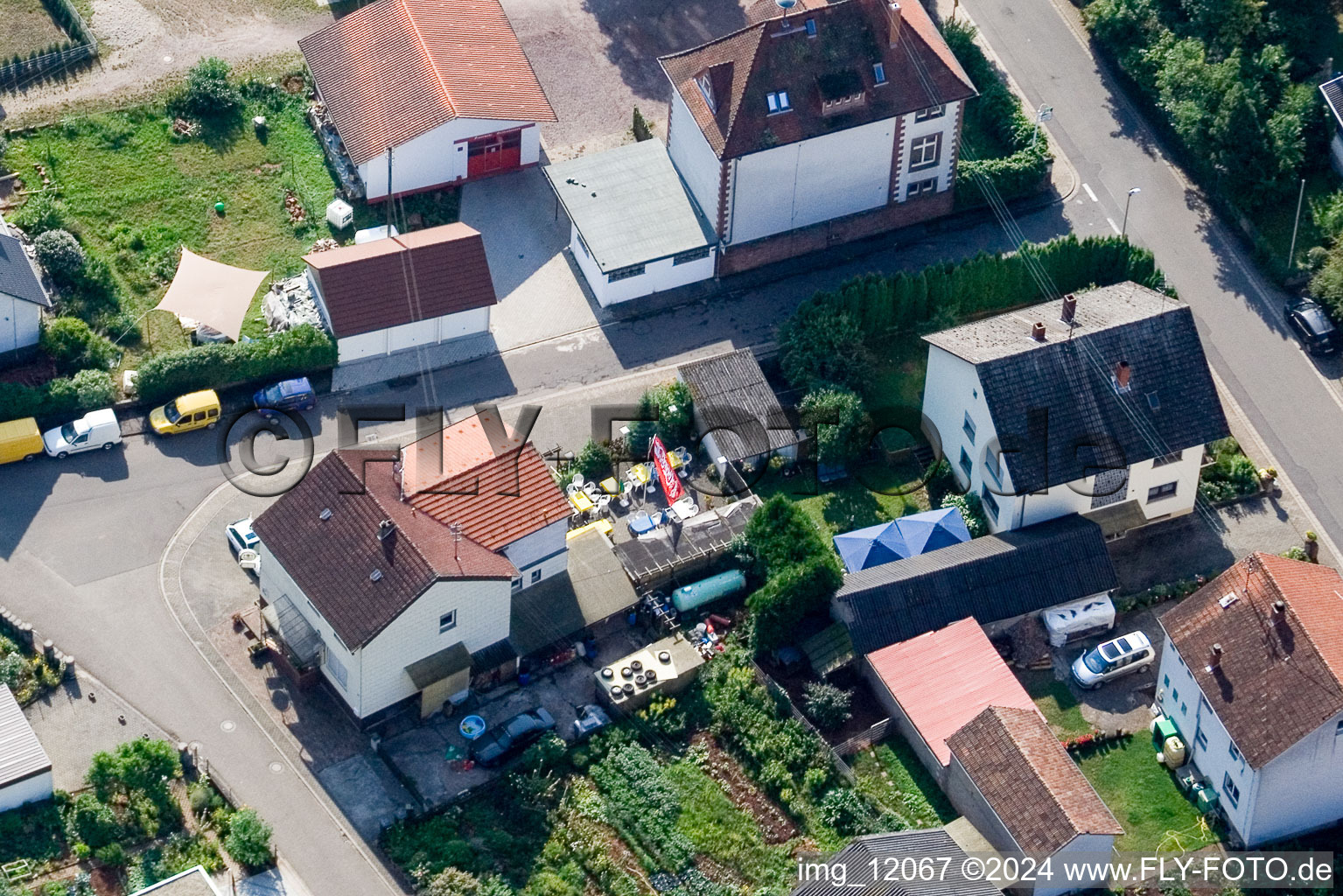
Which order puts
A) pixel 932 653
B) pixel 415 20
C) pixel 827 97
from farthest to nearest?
pixel 415 20 → pixel 827 97 → pixel 932 653

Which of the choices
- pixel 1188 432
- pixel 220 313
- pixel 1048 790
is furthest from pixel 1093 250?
pixel 220 313

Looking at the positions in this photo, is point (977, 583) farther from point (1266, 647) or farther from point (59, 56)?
point (59, 56)

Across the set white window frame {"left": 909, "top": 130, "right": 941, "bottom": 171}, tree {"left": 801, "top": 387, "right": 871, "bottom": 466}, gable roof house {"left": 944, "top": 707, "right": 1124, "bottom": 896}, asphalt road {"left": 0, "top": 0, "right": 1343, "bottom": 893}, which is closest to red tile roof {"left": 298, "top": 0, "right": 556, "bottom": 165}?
asphalt road {"left": 0, "top": 0, "right": 1343, "bottom": 893}

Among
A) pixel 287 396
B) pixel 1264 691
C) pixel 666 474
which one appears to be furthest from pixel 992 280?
pixel 287 396

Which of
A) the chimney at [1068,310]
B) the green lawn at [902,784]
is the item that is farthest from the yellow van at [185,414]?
the chimney at [1068,310]

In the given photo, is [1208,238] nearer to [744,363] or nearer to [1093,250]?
[1093,250]

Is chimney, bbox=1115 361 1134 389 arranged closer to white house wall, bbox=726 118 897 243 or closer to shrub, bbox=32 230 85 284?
white house wall, bbox=726 118 897 243
